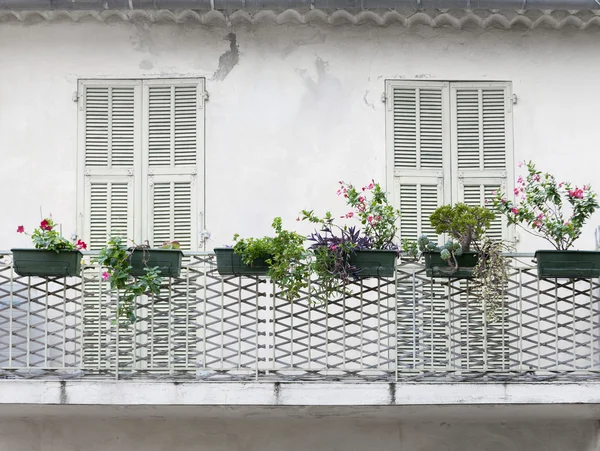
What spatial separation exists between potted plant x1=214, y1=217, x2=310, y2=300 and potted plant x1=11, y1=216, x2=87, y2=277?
1.15m

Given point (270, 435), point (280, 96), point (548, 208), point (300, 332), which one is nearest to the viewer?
point (548, 208)

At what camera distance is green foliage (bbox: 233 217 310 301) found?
10406 mm

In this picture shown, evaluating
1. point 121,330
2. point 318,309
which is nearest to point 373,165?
point 318,309

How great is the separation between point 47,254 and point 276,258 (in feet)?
5.81

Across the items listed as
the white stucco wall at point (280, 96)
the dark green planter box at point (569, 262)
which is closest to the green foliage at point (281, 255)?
the white stucco wall at point (280, 96)

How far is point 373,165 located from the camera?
→ 39.3ft

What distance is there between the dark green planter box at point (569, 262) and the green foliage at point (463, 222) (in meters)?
0.50

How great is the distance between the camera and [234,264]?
34.6 ft

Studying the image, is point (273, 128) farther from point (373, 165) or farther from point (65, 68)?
point (65, 68)

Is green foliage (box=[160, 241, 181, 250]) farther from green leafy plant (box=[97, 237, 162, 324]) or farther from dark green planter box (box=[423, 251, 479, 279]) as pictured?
dark green planter box (box=[423, 251, 479, 279])

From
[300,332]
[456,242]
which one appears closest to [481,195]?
[456,242]

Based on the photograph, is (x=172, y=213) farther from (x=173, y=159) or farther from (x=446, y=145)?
(x=446, y=145)

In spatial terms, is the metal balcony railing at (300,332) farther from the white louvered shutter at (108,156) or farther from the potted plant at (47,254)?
the white louvered shutter at (108,156)

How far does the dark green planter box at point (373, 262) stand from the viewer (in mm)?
10477
